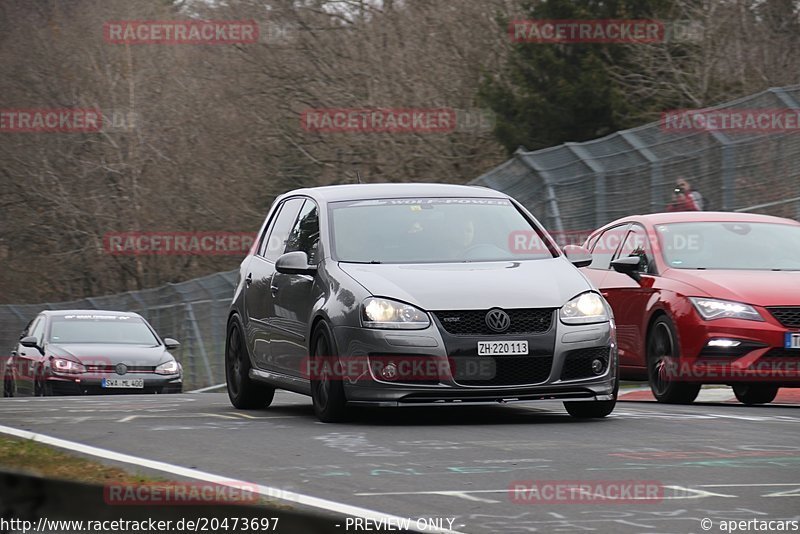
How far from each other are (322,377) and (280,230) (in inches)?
93.4

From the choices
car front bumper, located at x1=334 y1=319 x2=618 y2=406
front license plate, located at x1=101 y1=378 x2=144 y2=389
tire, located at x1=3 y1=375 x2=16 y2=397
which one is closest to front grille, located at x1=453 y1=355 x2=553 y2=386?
car front bumper, located at x1=334 y1=319 x2=618 y2=406

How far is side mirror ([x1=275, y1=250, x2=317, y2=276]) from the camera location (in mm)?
11141

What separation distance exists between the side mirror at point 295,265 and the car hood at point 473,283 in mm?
315

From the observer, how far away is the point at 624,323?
14234mm

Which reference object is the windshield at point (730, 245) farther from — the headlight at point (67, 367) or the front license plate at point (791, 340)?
the headlight at point (67, 367)

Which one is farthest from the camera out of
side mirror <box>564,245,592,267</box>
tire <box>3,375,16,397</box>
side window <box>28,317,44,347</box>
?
tire <box>3,375,16,397</box>

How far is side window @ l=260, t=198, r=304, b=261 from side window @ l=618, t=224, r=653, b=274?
3245 millimetres

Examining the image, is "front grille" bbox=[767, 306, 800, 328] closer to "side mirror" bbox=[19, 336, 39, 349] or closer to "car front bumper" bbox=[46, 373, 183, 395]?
"car front bumper" bbox=[46, 373, 183, 395]

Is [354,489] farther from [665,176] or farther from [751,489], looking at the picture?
[665,176]

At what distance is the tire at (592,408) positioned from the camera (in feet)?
35.7

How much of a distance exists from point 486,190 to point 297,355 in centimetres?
210

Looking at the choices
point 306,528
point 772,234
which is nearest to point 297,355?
point 772,234

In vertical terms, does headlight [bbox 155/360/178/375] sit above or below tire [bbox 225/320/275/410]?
below

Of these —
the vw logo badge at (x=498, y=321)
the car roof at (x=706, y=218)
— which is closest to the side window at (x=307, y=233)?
the vw logo badge at (x=498, y=321)
